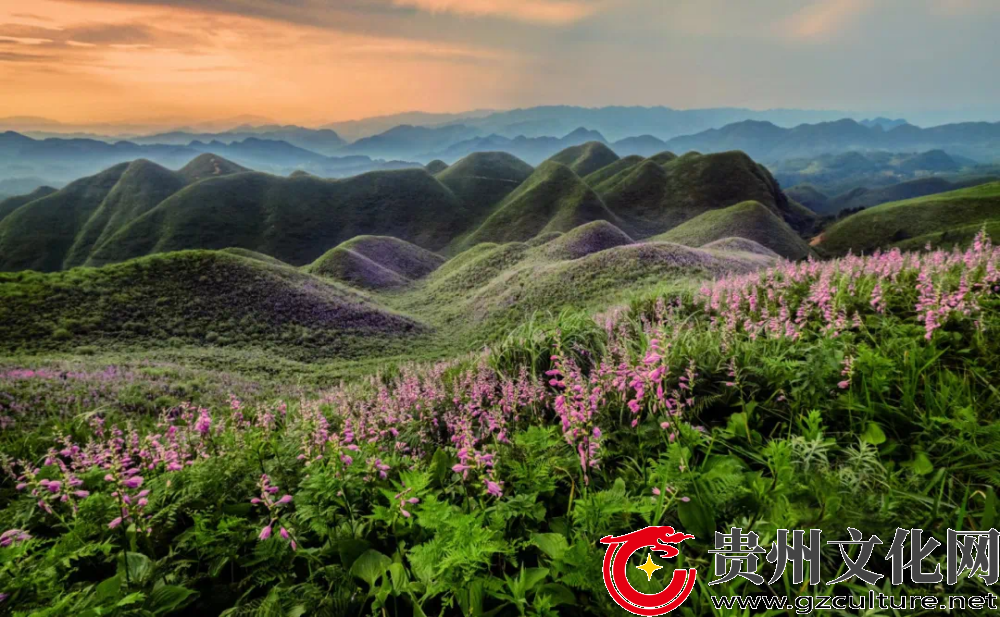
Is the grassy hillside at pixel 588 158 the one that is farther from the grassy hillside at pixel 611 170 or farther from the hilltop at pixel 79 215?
the hilltop at pixel 79 215

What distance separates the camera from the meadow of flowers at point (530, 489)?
2471mm

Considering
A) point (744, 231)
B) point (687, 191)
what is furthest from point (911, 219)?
point (687, 191)

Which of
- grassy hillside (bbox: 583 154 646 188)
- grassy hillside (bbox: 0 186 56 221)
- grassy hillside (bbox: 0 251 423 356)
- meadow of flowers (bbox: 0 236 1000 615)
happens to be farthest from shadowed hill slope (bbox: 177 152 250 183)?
meadow of flowers (bbox: 0 236 1000 615)

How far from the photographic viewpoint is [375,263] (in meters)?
65.8

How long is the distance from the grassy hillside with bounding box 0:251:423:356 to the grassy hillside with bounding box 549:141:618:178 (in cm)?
14007

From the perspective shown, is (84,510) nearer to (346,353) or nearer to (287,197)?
(346,353)

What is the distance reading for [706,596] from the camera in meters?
2.30

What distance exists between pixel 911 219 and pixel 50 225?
671ft

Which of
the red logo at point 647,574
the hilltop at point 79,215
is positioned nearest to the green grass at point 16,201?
the hilltop at point 79,215

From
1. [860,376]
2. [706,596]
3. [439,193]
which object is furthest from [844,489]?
[439,193]

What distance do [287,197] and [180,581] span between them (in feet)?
440

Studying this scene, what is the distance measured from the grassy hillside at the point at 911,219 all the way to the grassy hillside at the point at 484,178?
8509cm

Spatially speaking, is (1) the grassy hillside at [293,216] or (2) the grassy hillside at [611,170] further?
(2) the grassy hillside at [611,170]

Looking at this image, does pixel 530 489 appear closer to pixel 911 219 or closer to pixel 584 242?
pixel 584 242
